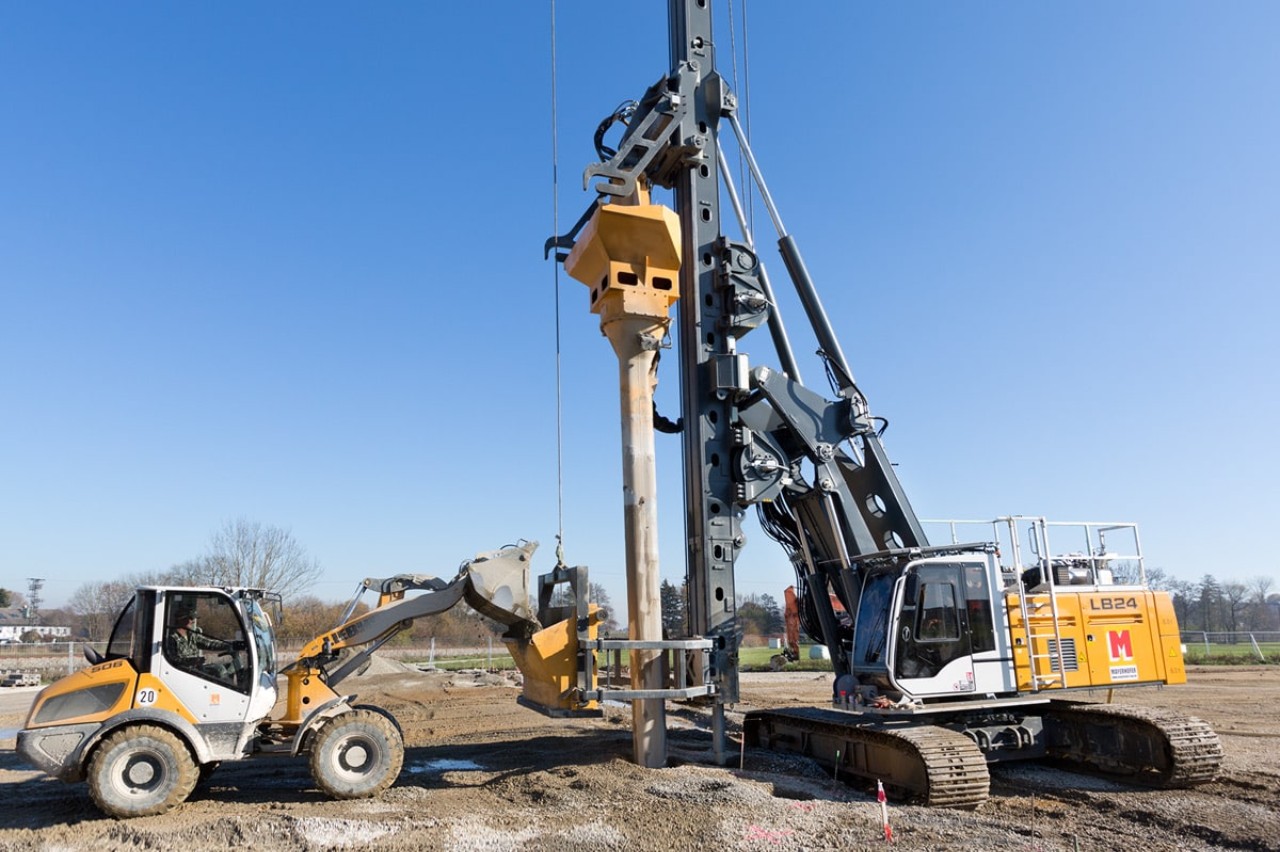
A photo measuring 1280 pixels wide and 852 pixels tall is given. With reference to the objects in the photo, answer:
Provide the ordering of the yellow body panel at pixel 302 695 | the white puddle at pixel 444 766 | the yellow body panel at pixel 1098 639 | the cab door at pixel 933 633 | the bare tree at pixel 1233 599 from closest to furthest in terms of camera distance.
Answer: the yellow body panel at pixel 302 695 < the cab door at pixel 933 633 < the yellow body panel at pixel 1098 639 < the white puddle at pixel 444 766 < the bare tree at pixel 1233 599

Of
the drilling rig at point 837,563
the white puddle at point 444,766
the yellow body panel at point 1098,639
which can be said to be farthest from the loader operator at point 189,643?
the yellow body panel at point 1098,639

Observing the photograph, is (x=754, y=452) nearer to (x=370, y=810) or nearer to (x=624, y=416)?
(x=624, y=416)

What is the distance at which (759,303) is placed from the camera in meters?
12.5

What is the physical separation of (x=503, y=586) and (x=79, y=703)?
14.6 ft

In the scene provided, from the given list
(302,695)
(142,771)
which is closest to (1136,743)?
(302,695)

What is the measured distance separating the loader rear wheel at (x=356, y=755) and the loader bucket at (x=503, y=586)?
5.53 feet

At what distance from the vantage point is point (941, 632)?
10.8 m

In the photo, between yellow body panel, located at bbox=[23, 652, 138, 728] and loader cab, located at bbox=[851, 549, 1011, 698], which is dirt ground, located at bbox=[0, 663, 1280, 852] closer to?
yellow body panel, located at bbox=[23, 652, 138, 728]

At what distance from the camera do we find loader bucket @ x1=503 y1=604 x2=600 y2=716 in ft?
34.1

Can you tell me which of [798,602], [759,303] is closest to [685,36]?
[759,303]

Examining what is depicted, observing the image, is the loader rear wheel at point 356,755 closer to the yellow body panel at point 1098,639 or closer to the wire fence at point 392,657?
the yellow body panel at point 1098,639

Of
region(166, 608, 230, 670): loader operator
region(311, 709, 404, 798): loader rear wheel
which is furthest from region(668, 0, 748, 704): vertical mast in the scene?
region(166, 608, 230, 670): loader operator

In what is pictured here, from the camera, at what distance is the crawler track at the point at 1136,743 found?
1033cm

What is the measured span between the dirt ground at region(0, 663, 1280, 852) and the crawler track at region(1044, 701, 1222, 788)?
0.25m
